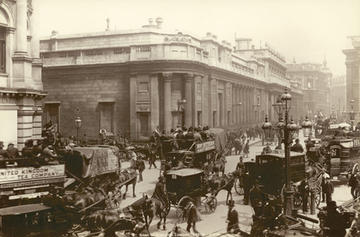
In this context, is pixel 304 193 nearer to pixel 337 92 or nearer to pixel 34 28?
pixel 34 28

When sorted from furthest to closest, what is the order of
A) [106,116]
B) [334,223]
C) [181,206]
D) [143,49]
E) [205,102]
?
[205,102]
[106,116]
[143,49]
[181,206]
[334,223]

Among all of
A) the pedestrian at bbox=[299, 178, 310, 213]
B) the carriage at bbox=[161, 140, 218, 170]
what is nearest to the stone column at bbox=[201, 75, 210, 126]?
the carriage at bbox=[161, 140, 218, 170]

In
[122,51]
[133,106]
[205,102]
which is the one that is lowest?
[133,106]

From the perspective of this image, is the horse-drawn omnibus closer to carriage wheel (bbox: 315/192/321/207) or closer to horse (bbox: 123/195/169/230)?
horse (bbox: 123/195/169/230)

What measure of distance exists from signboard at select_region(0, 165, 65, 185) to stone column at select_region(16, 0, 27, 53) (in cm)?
1186

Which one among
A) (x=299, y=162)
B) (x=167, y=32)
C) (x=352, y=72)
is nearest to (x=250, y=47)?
(x=352, y=72)

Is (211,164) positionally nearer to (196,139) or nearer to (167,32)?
(196,139)

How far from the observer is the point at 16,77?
75.4 ft

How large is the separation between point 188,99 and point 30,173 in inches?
976

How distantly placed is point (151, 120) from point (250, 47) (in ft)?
133

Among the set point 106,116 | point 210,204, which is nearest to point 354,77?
point 106,116

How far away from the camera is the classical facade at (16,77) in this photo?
22.3 m

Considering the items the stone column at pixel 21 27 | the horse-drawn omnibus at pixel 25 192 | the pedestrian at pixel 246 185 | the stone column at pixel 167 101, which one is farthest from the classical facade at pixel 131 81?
the horse-drawn omnibus at pixel 25 192

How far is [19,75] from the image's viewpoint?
23.0m
